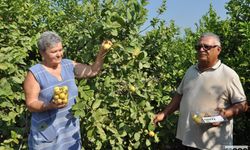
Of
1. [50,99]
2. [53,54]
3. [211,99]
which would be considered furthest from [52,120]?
[211,99]

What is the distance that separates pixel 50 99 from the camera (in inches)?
110

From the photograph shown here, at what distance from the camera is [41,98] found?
9.19 feet

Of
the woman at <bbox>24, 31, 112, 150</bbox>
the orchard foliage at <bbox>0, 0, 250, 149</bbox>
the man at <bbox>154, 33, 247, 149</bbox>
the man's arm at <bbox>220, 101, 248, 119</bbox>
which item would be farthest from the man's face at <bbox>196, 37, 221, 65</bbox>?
the woman at <bbox>24, 31, 112, 150</bbox>

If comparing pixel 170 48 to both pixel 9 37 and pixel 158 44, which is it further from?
pixel 9 37

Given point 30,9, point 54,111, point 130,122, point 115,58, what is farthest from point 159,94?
point 30,9

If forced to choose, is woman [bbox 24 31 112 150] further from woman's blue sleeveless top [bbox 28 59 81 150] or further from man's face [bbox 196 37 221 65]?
man's face [bbox 196 37 221 65]

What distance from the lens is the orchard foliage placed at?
3312 millimetres

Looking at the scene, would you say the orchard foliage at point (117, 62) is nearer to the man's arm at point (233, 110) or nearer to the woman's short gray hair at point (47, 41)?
the woman's short gray hair at point (47, 41)

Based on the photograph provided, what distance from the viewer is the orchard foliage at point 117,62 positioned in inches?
130

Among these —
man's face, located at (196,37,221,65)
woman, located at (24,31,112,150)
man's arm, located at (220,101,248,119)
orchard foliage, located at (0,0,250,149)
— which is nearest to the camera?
woman, located at (24,31,112,150)

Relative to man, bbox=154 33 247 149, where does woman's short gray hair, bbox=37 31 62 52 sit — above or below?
above

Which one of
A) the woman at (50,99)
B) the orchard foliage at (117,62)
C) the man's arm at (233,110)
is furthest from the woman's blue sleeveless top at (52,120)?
the man's arm at (233,110)

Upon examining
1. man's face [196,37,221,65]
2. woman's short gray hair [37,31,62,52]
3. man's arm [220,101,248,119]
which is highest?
woman's short gray hair [37,31,62,52]

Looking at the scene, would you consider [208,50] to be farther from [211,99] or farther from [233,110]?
[233,110]
